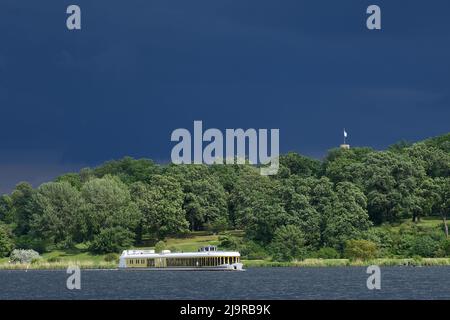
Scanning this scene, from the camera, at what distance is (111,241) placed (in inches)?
5344

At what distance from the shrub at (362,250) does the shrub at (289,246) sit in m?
7.25

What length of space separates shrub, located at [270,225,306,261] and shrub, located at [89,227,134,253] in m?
27.7

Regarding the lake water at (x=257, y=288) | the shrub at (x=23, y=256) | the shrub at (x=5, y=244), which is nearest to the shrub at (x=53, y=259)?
the shrub at (x=23, y=256)

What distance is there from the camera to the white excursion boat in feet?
364

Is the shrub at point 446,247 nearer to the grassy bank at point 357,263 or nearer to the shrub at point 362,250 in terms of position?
the grassy bank at point 357,263

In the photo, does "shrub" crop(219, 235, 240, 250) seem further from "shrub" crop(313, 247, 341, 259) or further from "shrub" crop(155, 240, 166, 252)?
"shrub" crop(313, 247, 341, 259)

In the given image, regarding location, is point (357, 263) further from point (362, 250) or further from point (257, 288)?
point (257, 288)

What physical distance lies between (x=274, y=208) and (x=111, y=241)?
26.3 m

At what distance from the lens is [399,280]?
7750 centimetres

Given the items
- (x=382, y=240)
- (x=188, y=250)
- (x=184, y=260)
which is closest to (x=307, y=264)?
(x=382, y=240)

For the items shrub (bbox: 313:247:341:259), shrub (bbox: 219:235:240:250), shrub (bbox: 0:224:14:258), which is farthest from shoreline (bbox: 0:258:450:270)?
shrub (bbox: 0:224:14:258)

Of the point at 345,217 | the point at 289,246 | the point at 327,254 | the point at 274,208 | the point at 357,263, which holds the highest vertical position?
the point at 274,208
